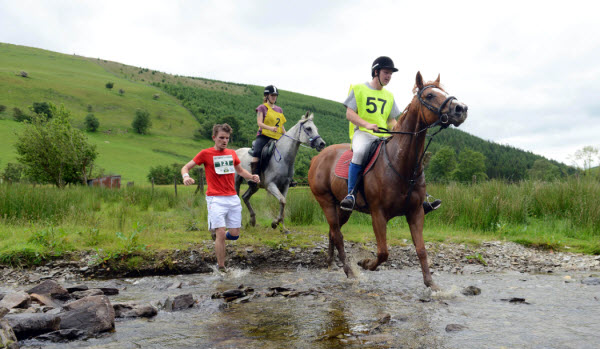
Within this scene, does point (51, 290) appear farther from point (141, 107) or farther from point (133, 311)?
point (141, 107)

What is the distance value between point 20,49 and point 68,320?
192 m

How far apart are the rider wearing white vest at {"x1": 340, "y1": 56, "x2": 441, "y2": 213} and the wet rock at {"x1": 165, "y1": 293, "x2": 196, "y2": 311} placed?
236cm

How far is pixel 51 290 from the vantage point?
525 cm

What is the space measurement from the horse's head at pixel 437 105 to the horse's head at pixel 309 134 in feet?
13.6

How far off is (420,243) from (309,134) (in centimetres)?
482

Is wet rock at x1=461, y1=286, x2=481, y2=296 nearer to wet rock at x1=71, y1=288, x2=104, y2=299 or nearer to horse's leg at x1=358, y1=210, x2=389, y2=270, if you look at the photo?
horse's leg at x1=358, y1=210, x2=389, y2=270

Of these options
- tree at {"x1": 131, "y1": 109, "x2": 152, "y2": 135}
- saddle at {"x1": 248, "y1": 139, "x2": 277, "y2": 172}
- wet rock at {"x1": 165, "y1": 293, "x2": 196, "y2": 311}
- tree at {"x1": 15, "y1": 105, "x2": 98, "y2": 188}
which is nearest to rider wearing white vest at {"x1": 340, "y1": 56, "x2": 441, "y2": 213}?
wet rock at {"x1": 165, "y1": 293, "x2": 196, "y2": 311}

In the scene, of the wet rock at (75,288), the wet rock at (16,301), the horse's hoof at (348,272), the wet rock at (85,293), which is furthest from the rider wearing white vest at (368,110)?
the wet rock at (16,301)

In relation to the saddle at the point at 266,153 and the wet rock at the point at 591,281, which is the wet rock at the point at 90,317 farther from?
the saddle at the point at 266,153

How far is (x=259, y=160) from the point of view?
10.4 m

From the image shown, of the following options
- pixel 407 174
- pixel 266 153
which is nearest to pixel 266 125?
pixel 266 153

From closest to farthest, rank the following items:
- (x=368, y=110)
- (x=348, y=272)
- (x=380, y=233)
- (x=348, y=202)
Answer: (x=380, y=233)
(x=348, y=202)
(x=368, y=110)
(x=348, y=272)

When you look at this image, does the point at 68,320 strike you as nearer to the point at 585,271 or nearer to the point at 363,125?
the point at 363,125

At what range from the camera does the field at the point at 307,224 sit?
7.74 meters
